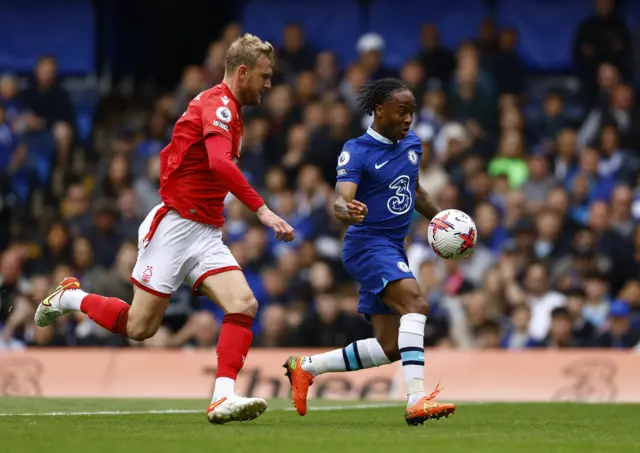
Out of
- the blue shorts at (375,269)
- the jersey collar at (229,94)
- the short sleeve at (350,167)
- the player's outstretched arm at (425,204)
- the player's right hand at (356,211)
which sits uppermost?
the jersey collar at (229,94)

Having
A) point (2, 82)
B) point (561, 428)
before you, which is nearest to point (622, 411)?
point (561, 428)

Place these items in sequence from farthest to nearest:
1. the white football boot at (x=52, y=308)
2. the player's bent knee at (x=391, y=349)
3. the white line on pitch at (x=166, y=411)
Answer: the white football boot at (x=52, y=308) → the white line on pitch at (x=166, y=411) → the player's bent knee at (x=391, y=349)

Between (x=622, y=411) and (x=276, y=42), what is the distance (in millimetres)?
10677

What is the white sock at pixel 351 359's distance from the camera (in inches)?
393

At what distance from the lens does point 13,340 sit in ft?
53.3

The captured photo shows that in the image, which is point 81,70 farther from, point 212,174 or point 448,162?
point 212,174

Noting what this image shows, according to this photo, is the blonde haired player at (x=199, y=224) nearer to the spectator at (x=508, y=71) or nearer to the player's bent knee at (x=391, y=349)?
the player's bent knee at (x=391, y=349)

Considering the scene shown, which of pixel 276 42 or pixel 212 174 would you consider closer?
pixel 212 174

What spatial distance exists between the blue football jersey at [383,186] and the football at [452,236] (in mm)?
219

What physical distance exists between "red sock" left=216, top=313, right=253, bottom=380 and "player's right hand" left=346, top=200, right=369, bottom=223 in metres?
0.93

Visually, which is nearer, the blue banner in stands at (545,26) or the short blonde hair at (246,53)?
the short blonde hair at (246,53)

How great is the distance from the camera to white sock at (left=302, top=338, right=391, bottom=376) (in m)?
9.99

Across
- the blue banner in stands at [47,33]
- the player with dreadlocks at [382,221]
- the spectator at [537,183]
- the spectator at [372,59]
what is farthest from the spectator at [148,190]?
the player with dreadlocks at [382,221]

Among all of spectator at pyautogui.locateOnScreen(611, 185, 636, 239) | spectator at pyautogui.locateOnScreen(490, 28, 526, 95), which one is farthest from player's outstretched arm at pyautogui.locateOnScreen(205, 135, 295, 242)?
spectator at pyautogui.locateOnScreen(490, 28, 526, 95)
